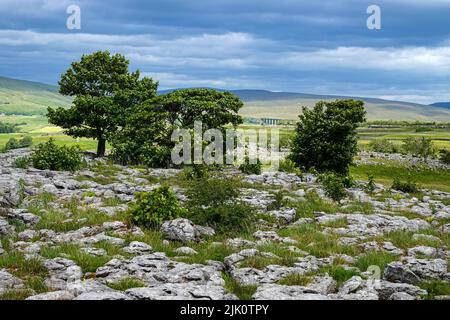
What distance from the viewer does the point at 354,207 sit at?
27641mm

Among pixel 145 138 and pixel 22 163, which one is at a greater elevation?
pixel 145 138

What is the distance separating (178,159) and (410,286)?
34.5m

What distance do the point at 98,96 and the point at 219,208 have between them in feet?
113

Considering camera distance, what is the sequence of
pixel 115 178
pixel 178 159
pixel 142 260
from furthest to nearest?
pixel 178 159 → pixel 115 178 → pixel 142 260

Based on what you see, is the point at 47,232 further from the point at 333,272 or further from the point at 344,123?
the point at 344,123

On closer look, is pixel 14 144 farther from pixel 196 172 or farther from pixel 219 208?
pixel 219 208

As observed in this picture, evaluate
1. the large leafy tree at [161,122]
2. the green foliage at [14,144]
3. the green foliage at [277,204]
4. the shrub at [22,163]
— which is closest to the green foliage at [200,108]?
the large leafy tree at [161,122]

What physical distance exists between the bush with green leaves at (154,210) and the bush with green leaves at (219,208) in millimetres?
1029

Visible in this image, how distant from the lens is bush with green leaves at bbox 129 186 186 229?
20.5m

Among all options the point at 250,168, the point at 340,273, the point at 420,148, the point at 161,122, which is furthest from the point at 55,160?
the point at 420,148

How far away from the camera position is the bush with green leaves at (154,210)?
20516 millimetres

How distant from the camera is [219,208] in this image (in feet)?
71.2

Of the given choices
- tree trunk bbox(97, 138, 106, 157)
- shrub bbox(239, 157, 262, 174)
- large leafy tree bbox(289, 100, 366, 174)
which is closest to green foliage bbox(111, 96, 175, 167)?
tree trunk bbox(97, 138, 106, 157)

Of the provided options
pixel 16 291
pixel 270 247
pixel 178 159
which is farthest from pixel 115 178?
pixel 16 291
